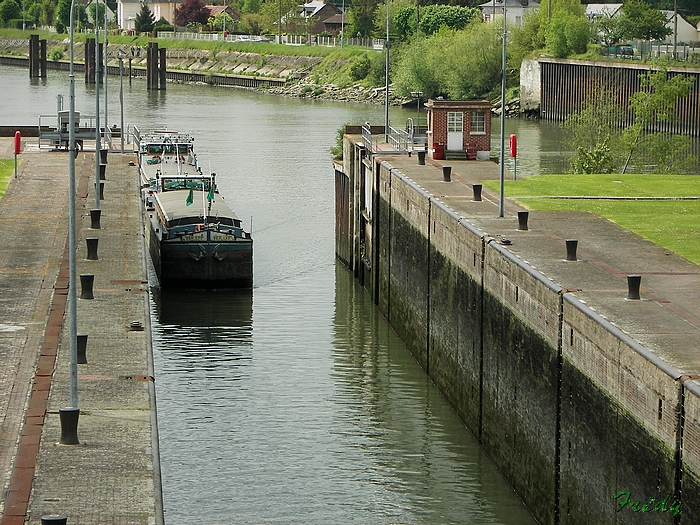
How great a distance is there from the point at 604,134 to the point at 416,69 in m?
64.4

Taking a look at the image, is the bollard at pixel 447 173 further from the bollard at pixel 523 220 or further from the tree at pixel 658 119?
the tree at pixel 658 119

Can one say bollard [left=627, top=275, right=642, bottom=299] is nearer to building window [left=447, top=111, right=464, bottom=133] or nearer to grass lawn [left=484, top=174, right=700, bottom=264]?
grass lawn [left=484, top=174, right=700, bottom=264]

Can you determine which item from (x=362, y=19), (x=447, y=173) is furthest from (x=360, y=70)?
(x=447, y=173)

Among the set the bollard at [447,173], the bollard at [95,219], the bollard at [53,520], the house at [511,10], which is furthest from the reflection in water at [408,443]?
the house at [511,10]

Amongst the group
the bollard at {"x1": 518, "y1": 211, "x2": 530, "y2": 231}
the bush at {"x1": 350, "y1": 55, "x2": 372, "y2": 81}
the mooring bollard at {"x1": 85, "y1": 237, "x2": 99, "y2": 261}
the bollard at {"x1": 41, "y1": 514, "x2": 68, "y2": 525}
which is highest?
the bush at {"x1": 350, "y1": 55, "x2": 372, "y2": 81}

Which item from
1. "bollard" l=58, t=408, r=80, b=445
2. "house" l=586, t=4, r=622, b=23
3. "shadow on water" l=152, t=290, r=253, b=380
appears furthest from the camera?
"house" l=586, t=4, r=622, b=23

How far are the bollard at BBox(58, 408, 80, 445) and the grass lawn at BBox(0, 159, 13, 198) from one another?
28763 millimetres

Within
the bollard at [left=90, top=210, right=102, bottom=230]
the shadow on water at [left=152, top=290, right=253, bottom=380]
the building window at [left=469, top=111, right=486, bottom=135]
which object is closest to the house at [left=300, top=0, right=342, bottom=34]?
the building window at [left=469, top=111, right=486, bottom=135]

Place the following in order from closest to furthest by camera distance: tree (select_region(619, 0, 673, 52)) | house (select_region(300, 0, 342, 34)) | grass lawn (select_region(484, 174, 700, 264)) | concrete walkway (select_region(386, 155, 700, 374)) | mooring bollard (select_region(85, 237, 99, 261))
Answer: concrete walkway (select_region(386, 155, 700, 374)) → grass lawn (select_region(484, 174, 700, 264)) → mooring bollard (select_region(85, 237, 99, 261)) → tree (select_region(619, 0, 673, 52)) → house (select_region(300, 0, 342, 34))

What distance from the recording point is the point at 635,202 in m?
39.9

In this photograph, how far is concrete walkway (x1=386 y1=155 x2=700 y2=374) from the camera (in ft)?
73.0

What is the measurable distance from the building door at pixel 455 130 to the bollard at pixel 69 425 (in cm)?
2815

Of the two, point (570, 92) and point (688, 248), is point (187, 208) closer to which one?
point (688, 248)

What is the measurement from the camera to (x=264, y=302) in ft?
139
